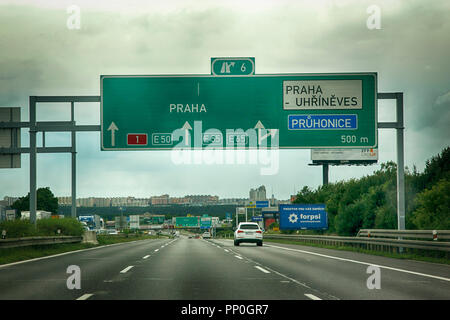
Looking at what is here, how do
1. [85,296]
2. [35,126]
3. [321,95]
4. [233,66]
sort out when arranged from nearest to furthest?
[85,296], [321,95], [233,66], [35,126]

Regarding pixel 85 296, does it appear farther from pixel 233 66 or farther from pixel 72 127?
pixel 233 66

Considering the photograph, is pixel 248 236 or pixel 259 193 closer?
pixel 248 236

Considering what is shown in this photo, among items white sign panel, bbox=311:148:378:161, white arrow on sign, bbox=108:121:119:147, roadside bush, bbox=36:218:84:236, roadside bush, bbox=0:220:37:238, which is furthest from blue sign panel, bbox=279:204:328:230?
white arrow on sign, bbox=108:121:119:147

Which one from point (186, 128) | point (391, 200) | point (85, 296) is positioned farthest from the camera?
point (391, 200)

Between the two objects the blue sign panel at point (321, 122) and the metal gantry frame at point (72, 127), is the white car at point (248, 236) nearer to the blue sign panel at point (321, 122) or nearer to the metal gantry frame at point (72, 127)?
the metal gantry frame at point (72, 127)

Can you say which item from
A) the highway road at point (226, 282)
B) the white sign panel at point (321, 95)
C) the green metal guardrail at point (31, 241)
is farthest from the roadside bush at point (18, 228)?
the white sign panel at point (321, 95)

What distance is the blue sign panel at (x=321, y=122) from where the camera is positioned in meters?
22.1

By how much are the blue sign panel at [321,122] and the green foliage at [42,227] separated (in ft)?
41.4

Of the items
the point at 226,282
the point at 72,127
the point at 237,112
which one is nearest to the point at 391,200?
the point at 237,112

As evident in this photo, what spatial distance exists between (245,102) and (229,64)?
1.74m

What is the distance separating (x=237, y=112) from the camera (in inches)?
872

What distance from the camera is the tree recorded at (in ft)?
441

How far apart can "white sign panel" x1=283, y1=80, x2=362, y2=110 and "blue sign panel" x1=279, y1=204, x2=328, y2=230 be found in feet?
94.5

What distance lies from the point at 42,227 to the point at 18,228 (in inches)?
262
